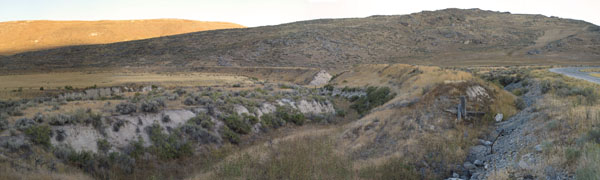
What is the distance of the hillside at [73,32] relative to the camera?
10519 cm

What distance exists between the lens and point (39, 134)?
10836 millimetres

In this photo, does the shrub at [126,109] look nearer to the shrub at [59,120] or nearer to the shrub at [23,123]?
the shrub at [59,120]

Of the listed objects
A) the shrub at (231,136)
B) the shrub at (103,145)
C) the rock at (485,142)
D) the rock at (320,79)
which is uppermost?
the rock at (485,142)

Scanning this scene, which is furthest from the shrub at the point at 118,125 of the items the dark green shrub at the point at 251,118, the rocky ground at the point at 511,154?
the rocky ground at the point at 511,154

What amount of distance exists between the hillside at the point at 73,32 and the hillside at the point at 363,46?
3142 centimetres

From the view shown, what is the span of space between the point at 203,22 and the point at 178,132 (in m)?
151

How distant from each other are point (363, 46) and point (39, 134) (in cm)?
7254

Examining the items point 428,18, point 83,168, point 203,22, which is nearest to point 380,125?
point 83,168

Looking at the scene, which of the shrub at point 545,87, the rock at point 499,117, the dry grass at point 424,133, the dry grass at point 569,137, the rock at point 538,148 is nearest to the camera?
the dry grass at point 569,137

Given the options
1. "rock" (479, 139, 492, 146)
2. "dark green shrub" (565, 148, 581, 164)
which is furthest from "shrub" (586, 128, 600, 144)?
"rock" (479, 139, 492, 146)

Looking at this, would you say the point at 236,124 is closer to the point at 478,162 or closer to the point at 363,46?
the point at 478,162

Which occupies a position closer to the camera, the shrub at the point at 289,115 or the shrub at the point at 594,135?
the shrub at the point at 594,135

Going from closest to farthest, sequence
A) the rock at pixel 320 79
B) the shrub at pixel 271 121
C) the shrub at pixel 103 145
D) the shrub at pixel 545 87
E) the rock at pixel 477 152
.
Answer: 1. the rock at pixel 477 152
2. the shrub at pixel 103 145
3. the shrub at pixel 545 87
4. the shrub at pixel 271 121
5. the rock at pixel 320 79

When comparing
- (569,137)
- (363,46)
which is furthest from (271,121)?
(363,46)
